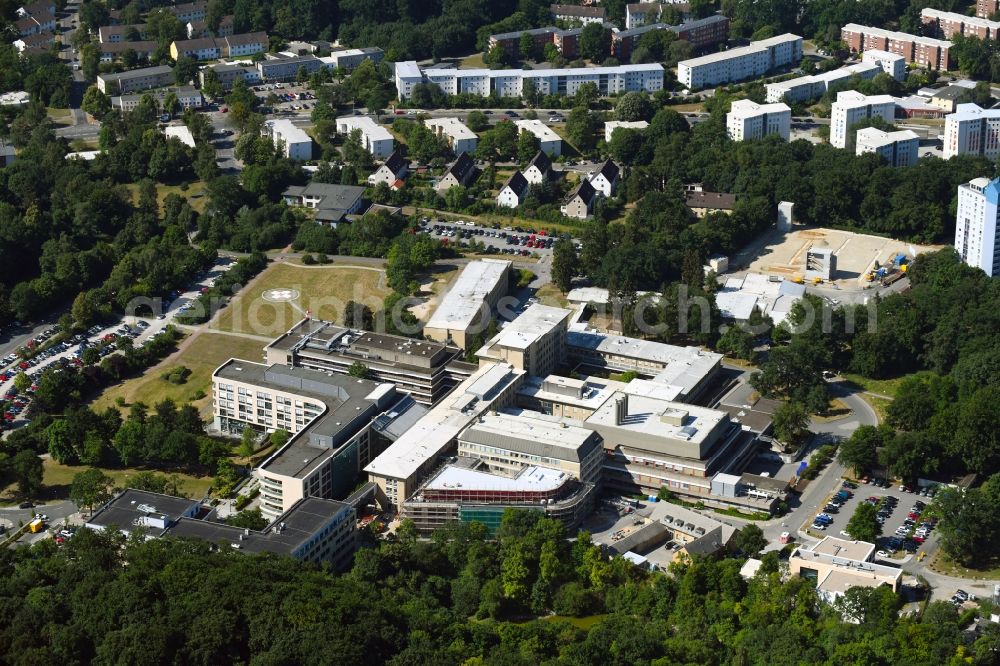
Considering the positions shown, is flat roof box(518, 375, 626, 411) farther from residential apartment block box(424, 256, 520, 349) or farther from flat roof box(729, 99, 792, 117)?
flat roof box(729, 99, 792, 117)

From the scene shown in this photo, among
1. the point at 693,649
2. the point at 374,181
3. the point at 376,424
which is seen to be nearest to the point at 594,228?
the point at 374,181

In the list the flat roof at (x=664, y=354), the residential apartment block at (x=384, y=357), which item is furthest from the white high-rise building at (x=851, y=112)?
the residential apartment block at (x=384, y=357)

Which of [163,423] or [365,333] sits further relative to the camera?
[365,333]

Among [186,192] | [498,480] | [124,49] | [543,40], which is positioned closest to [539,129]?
[543,40]

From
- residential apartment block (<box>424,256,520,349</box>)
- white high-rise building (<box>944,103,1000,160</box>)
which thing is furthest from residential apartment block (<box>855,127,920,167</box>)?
residential apartment block (<box>424,256,520,349</box>)

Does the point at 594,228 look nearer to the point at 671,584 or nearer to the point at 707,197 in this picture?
the point at 707,197

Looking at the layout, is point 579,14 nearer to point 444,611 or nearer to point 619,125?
point 619,125

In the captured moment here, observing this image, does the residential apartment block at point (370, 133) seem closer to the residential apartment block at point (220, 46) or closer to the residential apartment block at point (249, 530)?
the residential apartment block at point (220, 46)
